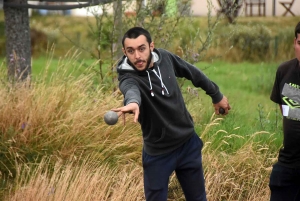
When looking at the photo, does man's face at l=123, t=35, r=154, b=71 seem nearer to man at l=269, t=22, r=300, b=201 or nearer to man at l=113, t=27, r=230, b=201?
man at l=113, t=27, r=230, b=201

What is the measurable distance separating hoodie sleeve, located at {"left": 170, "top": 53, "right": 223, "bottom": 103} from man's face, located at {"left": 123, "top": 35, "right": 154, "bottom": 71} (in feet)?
0.99

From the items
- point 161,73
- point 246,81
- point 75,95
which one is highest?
point 161,73

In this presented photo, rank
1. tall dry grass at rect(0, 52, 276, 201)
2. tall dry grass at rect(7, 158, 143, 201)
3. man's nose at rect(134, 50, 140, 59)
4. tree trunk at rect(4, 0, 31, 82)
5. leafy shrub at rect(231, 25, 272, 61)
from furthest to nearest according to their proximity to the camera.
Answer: leafy shrub at rect(231, 25, 272, 61), tree trunk at rect(4, 0, 31, 82), tall dry grass at rect(0, 52, 276, 201), tall dry grass at rect(7, 158, 143, 201), man's nose at rect(134, 50, 140, 59)

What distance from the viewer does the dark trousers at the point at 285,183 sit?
160 inches

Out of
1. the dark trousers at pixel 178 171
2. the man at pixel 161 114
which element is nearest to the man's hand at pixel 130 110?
the man at pixel 161 114

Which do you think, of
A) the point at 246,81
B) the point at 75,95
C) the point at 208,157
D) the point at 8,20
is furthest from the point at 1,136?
the point at 246,81

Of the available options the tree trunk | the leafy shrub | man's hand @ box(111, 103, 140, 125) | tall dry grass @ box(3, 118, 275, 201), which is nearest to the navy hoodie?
man's hand @ box(111, 103, 140, 125)

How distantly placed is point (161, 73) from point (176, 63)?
224 mm

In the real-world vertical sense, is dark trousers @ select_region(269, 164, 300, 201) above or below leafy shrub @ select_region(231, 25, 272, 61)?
above

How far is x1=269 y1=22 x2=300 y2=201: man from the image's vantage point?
3990mm

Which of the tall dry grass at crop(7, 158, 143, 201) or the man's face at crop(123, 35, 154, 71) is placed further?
the tall dry grass at crop(7, 158, 143, 201)

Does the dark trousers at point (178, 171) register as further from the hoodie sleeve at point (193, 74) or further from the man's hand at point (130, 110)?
the man's hand at point (130, 110)

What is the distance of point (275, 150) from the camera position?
232 inches

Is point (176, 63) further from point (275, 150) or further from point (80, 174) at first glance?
point (275, 150)
